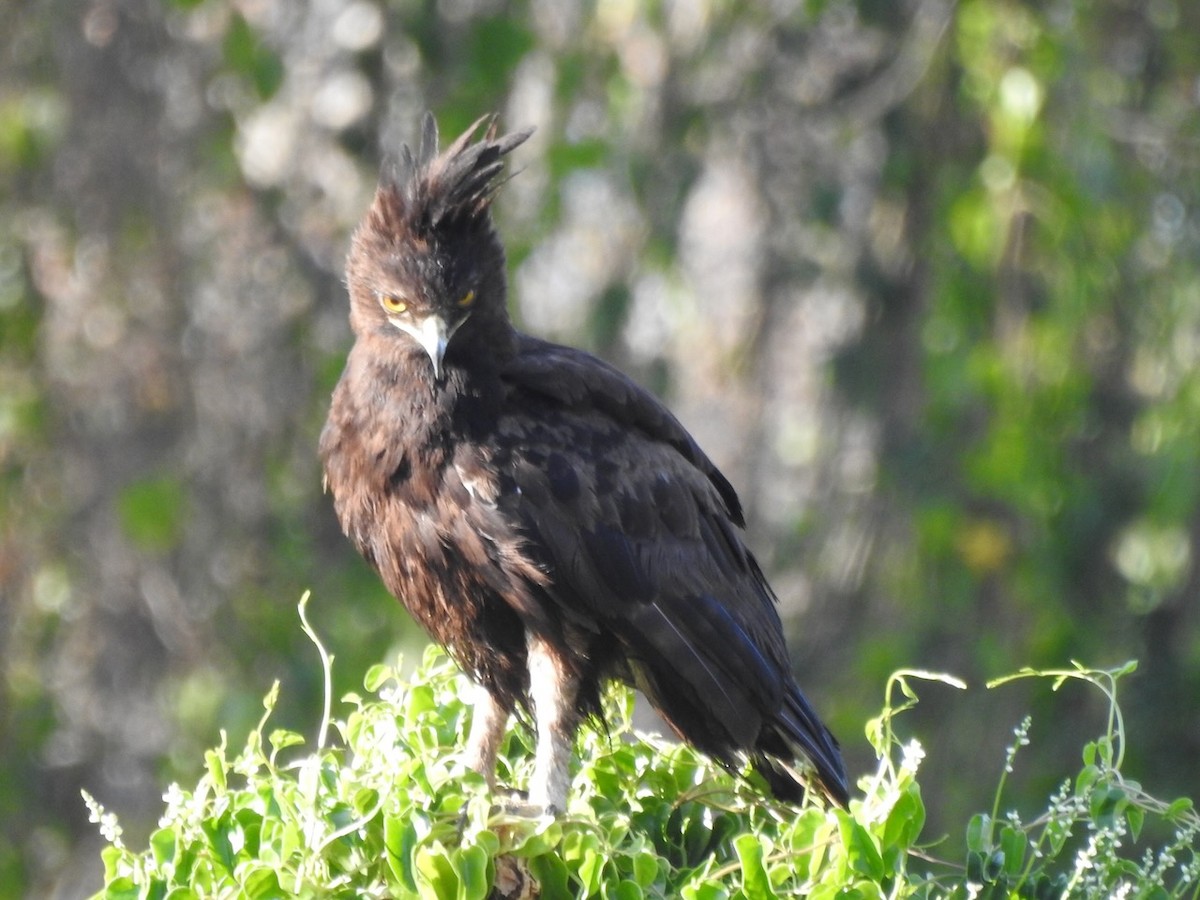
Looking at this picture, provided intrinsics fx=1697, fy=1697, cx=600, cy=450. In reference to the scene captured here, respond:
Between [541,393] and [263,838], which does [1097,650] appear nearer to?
[541,393]

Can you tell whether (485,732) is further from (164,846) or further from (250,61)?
(250,61)

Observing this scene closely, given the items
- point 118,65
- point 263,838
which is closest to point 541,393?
point 263,838

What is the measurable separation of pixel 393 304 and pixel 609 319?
3104 millimetres

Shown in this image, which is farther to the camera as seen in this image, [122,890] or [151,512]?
[151,512]

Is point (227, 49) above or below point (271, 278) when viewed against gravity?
above

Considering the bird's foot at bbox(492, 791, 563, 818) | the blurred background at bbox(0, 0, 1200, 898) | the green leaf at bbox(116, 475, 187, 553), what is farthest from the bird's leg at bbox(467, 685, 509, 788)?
the green leaf at bbox(116, 475, 187, 553)

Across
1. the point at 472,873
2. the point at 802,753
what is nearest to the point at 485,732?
the point at 802,753

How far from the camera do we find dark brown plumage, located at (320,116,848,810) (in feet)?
11.1

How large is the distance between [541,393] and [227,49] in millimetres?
3195

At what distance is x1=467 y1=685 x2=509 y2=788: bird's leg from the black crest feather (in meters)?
0.99

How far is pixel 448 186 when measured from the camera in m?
3.54

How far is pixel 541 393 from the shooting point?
3.56 metres

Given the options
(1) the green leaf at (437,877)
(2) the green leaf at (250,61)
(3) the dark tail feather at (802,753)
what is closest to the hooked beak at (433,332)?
(3) the dark tail feather at (802,753)

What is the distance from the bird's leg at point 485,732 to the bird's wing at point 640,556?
24 centimetres
